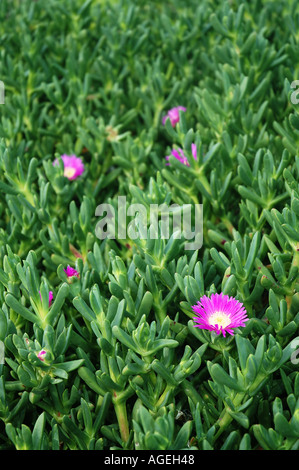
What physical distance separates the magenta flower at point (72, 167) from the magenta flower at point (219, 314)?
0.57 metres

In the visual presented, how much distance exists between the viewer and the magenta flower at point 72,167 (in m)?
1.39

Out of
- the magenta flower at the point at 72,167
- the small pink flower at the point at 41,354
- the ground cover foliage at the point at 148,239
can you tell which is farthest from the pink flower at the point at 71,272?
the magenta flower at the point at 72,167

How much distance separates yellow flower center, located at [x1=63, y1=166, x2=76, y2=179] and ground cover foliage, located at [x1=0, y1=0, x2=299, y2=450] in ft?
0.09

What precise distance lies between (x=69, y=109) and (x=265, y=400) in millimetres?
989

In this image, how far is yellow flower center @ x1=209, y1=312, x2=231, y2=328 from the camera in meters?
0.93

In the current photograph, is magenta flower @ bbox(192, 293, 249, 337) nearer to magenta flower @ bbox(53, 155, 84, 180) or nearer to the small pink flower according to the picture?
the small pink flower

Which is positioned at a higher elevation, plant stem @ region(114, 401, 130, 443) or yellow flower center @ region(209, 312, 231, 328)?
yellow flower center @ region(209, 312, 231, 328)

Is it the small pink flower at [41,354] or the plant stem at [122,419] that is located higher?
the small pink flower at [41,354]

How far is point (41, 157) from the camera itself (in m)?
1.49

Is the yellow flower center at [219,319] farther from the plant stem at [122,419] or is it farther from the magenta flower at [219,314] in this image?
the plant stem at [122,419]

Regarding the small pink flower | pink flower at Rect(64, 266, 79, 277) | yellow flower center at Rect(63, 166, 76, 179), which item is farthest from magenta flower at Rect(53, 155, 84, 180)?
the small pink flower

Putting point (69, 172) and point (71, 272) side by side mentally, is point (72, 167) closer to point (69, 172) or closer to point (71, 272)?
point (69, 172)

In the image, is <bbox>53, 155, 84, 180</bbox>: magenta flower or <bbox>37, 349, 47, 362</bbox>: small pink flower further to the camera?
<bbox>53, 155, 84, 180</bbox>: magenta flower

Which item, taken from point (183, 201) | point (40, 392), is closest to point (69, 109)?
point (183, 201)
